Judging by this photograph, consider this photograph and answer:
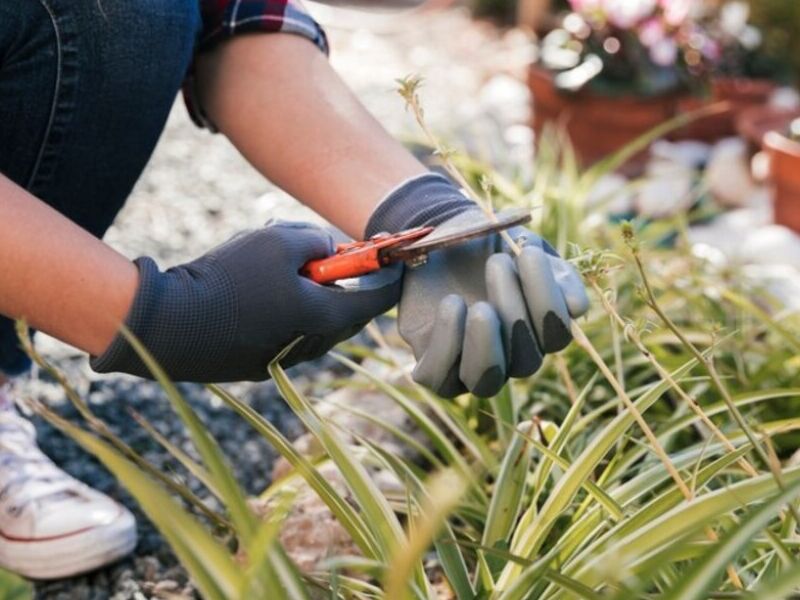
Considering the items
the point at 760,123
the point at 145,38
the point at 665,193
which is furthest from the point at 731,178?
the point at 145,38

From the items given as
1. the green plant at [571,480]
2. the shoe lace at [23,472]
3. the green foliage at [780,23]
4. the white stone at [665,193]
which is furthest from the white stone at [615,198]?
the shoe lace at [23,472]

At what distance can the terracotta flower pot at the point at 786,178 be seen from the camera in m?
2.48

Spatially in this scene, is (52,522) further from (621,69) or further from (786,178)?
(621,69)

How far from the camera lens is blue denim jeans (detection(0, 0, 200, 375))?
1230 millimetres

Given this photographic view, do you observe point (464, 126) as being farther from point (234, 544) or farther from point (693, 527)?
point (693, 527)

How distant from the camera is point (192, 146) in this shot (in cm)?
304

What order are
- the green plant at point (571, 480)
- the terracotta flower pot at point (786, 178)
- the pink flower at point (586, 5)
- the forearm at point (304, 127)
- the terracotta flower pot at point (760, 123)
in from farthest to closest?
the pink flower at point (586, 5)
the terracotta flower pot at point (760, 123)
the terracotta flower pot at point (786, 178)
the forearm at point (304, 127)
the green plant at point (571, 480)

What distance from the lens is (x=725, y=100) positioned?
3311 millimetres

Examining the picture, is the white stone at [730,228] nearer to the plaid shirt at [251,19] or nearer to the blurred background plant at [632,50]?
the blurred background plant at [632,50]

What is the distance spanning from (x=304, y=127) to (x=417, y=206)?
218 millimetres

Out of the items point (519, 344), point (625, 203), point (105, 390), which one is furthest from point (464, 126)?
point (519, 344)

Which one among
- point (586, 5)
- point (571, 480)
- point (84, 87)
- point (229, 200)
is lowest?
point (229, 200)

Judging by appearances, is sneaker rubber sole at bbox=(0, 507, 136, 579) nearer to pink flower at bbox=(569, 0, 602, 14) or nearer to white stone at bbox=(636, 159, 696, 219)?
white stone at bbox=(636, 159, 696, 219)

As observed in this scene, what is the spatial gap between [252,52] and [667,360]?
0.73 m
